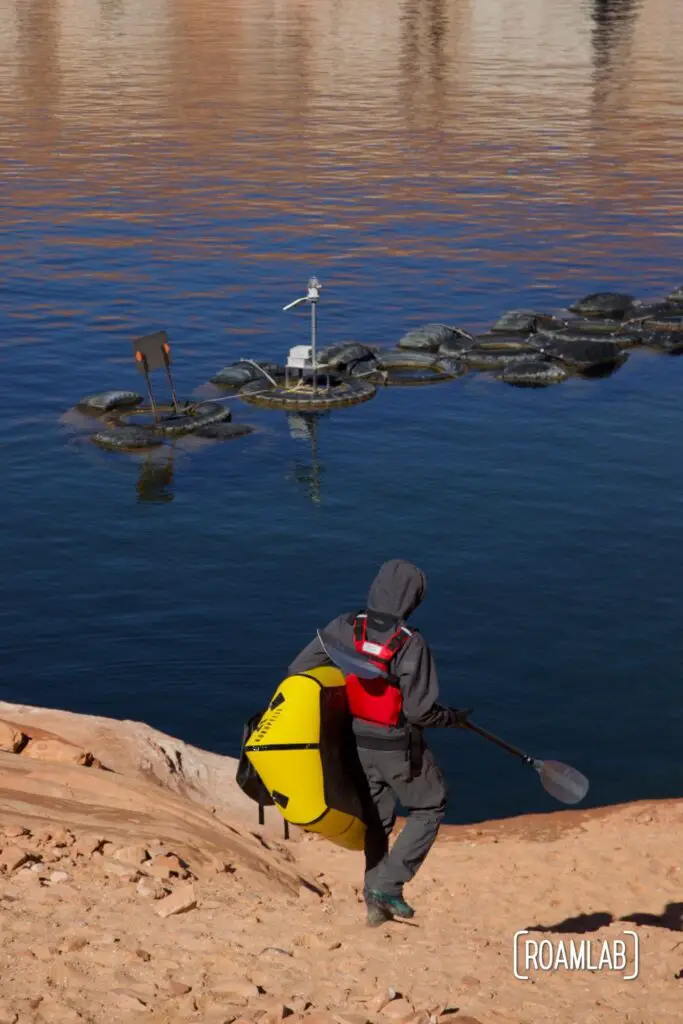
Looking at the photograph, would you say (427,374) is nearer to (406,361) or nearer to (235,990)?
(406,361)

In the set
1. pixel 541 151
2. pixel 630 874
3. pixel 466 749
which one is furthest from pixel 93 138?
pixel 630 874

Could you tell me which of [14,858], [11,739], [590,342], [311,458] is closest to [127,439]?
[311,458]

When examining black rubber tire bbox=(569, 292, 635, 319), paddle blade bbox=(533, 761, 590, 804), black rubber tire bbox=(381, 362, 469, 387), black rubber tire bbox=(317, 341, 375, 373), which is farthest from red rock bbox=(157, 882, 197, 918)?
black rubber tire bbox=(569, 292, 635, 319)

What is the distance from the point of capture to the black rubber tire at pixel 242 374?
112 feet

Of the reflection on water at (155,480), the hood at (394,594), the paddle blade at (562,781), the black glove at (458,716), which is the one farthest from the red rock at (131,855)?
the reflection on water at (155,480)

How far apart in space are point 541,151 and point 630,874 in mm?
56549

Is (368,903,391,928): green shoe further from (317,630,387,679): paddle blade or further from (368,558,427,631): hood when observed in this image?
(368,558,427,631): hood

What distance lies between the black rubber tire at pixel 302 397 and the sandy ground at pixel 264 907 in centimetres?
1653

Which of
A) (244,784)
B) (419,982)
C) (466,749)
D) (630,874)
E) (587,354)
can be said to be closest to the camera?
(419,982)

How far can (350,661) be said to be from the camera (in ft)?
36.3

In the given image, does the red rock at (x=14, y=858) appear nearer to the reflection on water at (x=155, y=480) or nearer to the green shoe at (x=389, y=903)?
the green shoe at (x=389, y=903)

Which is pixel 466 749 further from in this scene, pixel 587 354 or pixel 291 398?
pixel 587 354

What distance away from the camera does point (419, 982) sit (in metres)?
10.8

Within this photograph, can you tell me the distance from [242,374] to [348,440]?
4475 millimetres
